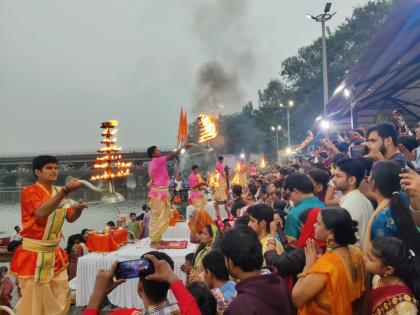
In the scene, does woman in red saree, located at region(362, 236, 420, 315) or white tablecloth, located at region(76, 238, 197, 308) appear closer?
woman in red saree, located at region(362, 236, 420, 315)

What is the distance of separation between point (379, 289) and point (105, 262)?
19.7 feet

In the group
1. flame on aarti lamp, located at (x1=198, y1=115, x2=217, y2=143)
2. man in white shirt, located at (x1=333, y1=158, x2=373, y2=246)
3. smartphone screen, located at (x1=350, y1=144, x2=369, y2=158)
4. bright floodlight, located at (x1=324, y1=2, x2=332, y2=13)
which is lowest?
man in white shirt, located at (x1=333, y1=158, x2=373, y2=246)

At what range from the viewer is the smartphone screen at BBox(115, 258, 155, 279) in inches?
74.5

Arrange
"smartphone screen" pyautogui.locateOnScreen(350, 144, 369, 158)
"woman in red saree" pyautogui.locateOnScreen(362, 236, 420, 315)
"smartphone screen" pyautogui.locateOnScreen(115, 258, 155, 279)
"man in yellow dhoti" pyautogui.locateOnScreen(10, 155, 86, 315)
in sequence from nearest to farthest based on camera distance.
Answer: "smartphone screen" pyautogui.locateOnScreen(115, 258, 155, 279)
"woman in red saree" pyautogui.locateOnScreen(362, 236, 420, 315)
"man in yellow dhoti" pyautogui.locateOnScreen(10, 155, 86, 315)
"smartphone screen" pyautogui.locateOnScreen(350, 144, 369, 158)

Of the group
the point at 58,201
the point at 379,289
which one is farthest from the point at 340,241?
the point at 58,201

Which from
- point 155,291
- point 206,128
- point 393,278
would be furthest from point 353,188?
point 206,128

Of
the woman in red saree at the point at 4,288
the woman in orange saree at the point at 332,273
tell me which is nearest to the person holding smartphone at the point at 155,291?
the woman in orange saree at the point at 332,273

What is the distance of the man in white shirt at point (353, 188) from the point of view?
3523mm

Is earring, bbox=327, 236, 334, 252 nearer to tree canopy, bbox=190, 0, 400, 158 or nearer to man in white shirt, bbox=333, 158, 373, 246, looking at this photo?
man in white shirt, bbox=333, 158, 373, 246

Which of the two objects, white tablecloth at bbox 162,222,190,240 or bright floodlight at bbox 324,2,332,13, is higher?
bright floodlight at bbox 324,2,332,13

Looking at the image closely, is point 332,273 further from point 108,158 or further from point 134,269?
point 108,158

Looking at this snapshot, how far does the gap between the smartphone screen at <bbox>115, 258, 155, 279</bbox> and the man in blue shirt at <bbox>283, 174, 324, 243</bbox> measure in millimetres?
2016

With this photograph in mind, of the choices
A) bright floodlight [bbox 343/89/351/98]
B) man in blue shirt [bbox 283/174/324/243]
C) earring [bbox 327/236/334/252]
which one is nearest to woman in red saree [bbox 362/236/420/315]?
earring [bbox 327/236/334/252]

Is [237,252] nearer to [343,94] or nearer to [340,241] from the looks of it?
[340,241]
